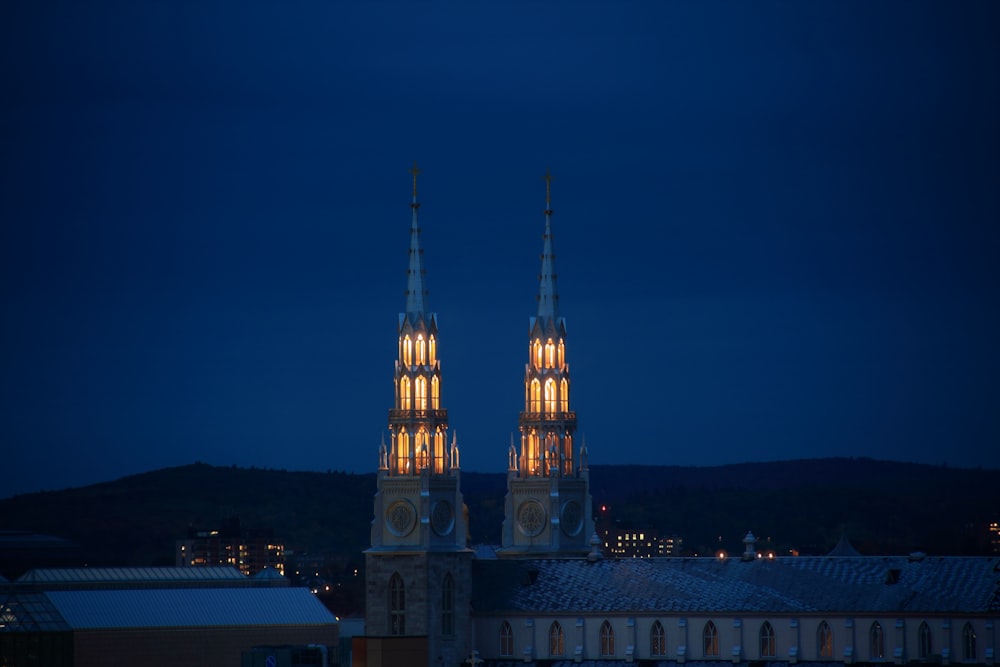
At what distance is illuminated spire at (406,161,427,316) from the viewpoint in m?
Result: 151

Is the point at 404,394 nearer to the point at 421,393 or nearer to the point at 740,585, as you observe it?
the point at 421,393

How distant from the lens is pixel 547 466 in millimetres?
159375

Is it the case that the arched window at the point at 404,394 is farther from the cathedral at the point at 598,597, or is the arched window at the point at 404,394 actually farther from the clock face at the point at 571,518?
the clock face at the point at 571,518

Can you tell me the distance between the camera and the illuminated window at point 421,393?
14850 centimetres

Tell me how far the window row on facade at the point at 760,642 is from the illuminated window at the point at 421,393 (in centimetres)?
1415

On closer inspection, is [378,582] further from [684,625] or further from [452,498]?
[684,625]

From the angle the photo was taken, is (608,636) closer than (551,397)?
Yes

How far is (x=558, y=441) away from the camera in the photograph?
16025 centimetres

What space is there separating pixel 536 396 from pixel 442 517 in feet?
60.1

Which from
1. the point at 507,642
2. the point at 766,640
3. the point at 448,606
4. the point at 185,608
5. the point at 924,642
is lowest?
the point at 924,642

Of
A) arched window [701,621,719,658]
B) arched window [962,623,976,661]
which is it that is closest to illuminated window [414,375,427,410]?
arched window [701,621,719,658]

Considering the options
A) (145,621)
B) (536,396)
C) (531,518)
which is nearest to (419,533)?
(531,518)

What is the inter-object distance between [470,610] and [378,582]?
19.1 ft

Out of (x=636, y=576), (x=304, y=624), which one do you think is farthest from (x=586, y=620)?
(x=304, y=624)
